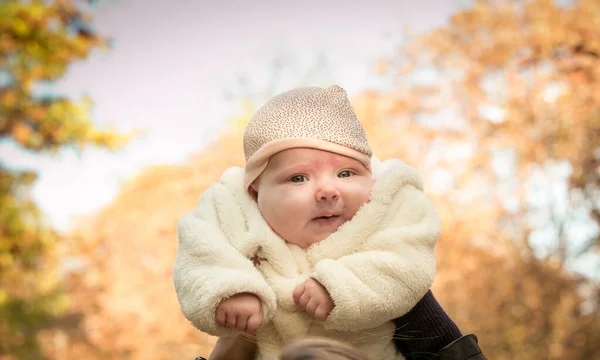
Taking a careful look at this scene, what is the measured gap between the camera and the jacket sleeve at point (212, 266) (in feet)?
4.59

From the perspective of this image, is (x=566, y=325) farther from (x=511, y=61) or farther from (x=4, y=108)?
(x=4, y=108)

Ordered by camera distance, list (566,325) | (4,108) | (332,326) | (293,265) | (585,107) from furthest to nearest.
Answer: (585,107) → (566,325) → (4,108) → (293,265) → (332,326)

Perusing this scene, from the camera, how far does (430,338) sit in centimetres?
166

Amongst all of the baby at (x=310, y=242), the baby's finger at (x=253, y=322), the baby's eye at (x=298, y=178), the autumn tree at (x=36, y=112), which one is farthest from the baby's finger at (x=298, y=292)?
the autumn tree at (x=36, y=112)

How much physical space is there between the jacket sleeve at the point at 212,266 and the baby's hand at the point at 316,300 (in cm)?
7

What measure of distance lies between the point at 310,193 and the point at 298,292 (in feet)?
0.77

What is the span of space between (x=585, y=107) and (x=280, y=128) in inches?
443

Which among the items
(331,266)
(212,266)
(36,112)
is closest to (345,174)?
(331,266)

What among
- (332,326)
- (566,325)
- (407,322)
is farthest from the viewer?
(566,325)

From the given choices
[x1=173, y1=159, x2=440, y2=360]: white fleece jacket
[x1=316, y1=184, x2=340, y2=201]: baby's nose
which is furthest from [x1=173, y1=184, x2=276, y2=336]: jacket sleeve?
[x1=316, y1=184, x2=340, y2=201]: baby's nose

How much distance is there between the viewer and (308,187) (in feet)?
4.96

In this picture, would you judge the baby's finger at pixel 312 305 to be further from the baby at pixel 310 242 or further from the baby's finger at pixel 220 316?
the baby's finger at pixel 220 316

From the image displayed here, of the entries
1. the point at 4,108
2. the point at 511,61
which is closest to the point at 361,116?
the point at 511,61

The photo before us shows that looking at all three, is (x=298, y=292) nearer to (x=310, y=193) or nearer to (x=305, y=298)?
(x=305, y=298)
